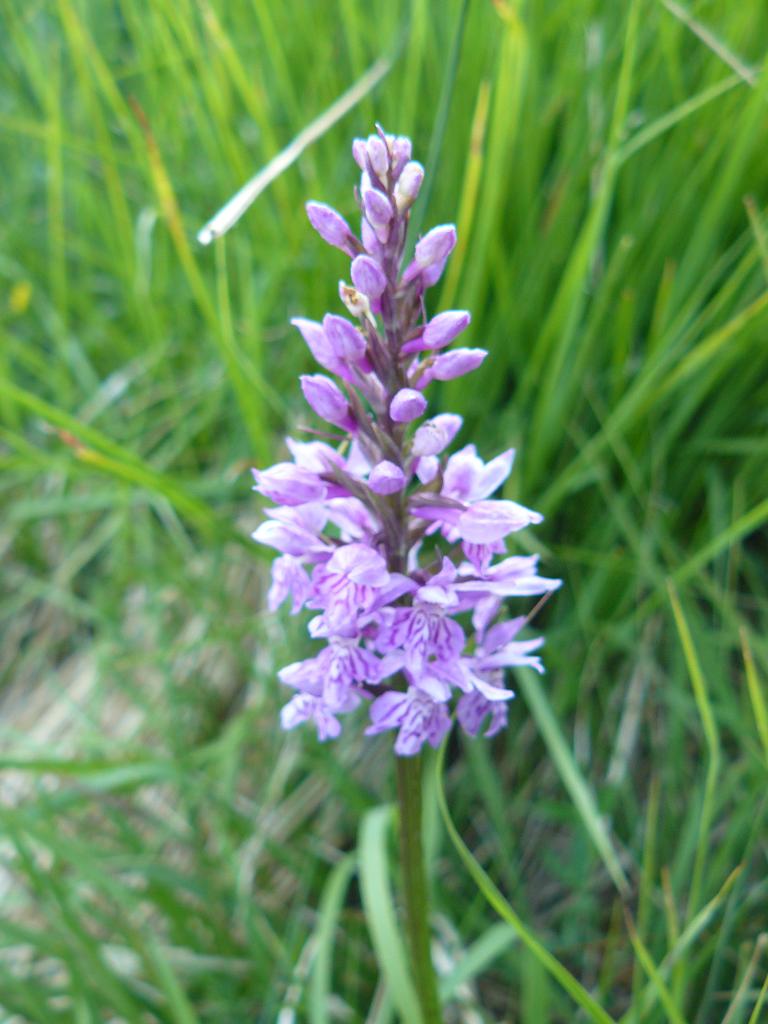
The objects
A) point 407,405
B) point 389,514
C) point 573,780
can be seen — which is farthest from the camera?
point 573,780

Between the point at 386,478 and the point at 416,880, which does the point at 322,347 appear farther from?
the point at 416,880

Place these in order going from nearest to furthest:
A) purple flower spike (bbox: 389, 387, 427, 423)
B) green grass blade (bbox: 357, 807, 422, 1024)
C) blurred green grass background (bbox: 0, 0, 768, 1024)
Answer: purple flower spike (bbox: 389, 387, 427, 423) → green grass blade (bbox: 357, 807, 422, 1024) → blurred green grass background (bbox: 0, 0, 768, 1024)

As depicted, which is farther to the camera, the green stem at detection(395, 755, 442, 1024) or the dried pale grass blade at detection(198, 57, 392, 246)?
the dried pale grass blade at detection(198, 57, 392, 246)

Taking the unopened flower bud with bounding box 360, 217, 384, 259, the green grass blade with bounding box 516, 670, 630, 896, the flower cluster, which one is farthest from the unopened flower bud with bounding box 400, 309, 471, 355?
the green grass blade with bounding box 516, 670, 630, 896

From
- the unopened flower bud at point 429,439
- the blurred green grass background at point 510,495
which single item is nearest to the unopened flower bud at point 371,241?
the unopened flower bud at point 429,439

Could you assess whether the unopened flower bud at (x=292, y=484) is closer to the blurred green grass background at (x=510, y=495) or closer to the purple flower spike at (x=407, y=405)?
the purple flower spike at (x=407, y=405)

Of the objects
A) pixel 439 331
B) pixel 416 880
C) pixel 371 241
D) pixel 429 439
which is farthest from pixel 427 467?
pixel 416 880

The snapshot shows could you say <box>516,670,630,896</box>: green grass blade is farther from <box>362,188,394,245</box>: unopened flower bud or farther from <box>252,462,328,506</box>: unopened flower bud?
<box>362,188,394,245</box>: unopened flower bud

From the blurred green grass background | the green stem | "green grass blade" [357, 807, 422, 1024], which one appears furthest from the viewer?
the blurred green grass background
